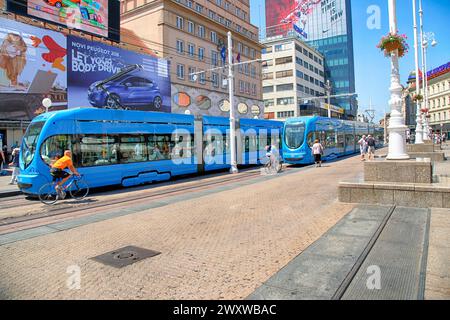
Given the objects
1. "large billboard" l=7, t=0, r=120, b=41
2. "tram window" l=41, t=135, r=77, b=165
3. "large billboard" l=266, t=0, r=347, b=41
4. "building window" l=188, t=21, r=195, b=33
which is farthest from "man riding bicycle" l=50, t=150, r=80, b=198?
"large billboard" l=266, t=0, r=347, b=41

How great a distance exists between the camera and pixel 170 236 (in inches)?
243

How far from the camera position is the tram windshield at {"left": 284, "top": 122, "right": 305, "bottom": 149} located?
849 inches

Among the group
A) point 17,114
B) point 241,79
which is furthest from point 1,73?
point 241,79

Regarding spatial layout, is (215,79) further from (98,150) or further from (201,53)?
(98,150)

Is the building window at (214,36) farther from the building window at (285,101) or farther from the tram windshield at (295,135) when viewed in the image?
the building window at (285,101)

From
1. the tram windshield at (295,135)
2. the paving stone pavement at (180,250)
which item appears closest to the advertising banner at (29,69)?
the tram windshield at (295,135)

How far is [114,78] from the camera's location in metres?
29.0

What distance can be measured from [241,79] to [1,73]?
3056 cm

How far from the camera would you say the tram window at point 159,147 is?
15.1 m

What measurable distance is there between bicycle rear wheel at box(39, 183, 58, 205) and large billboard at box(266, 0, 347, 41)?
307ft

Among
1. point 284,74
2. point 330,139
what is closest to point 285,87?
point 284,74

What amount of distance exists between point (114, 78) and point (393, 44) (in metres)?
25.0

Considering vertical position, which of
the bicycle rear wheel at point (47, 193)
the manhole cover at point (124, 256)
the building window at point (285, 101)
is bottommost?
the manhole cover at point (124, 256)
